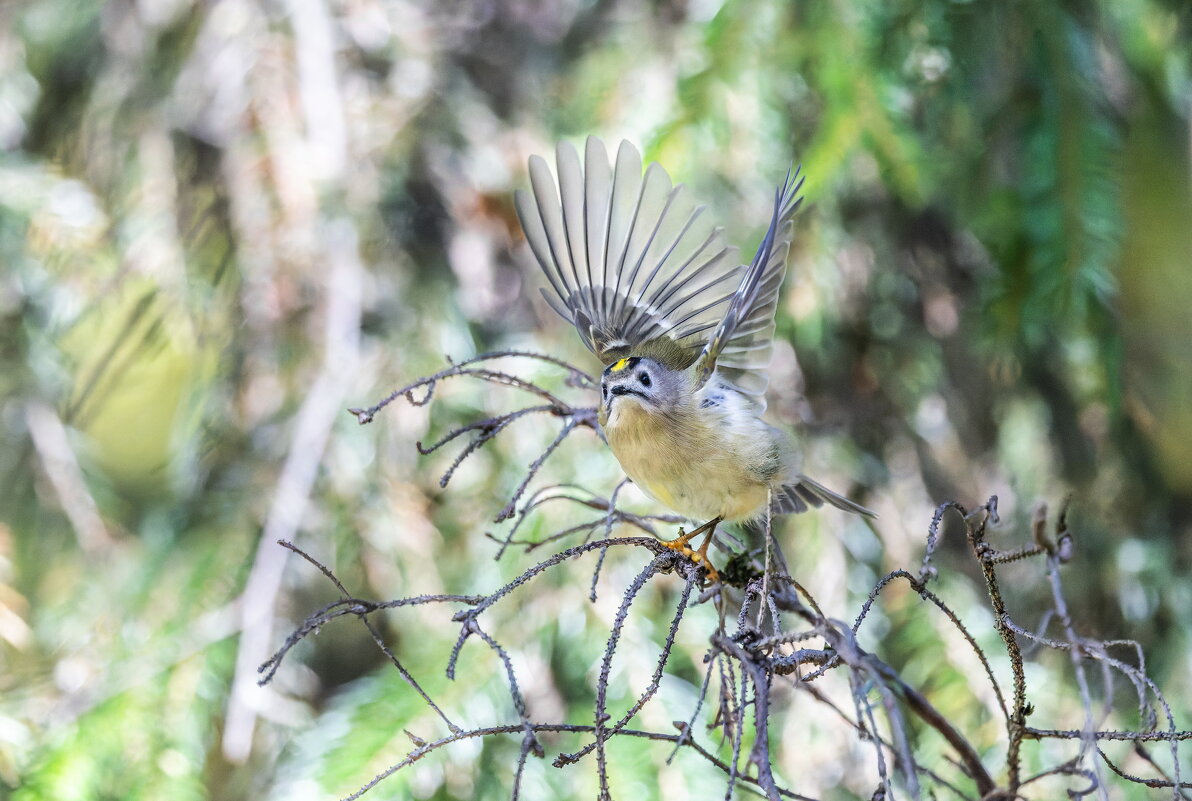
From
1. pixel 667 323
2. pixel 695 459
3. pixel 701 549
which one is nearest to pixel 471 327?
pixel 667 323

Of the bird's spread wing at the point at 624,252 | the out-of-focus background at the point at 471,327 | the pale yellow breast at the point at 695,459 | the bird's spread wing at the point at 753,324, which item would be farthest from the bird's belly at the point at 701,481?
the out-of-focus background at the point at 471,327

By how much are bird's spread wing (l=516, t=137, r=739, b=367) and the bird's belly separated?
0.31 m

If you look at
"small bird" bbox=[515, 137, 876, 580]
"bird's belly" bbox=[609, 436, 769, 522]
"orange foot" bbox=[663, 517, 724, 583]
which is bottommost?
"orange foot" bbox=[663, 517, 724, 583]

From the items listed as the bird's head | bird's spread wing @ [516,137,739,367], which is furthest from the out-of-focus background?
the bird's head

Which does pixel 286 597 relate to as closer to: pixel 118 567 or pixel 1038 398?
pixel 118 567

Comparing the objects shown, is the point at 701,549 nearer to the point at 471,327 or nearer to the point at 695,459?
the point at 695,459

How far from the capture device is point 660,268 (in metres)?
2.05

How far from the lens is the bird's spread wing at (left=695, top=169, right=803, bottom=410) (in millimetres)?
1616

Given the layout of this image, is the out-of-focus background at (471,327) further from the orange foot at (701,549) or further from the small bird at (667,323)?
the orange foot at (701,549)

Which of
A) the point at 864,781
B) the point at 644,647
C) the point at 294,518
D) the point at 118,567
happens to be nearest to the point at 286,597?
the point at 294,518

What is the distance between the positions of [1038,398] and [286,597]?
1796 mm

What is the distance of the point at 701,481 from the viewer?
1.92 m

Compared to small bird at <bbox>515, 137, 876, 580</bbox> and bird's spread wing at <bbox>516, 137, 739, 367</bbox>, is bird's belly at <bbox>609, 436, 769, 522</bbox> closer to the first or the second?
small bird at <bbox>515, 137, 876, 580</bbox>

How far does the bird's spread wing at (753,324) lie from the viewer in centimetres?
162
